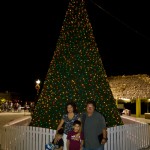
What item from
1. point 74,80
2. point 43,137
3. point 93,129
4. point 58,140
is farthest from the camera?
point 74,80

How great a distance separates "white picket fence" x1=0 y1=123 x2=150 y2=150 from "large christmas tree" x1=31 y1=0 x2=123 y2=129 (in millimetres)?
513

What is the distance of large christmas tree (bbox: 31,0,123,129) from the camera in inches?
382

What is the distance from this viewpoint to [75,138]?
6.30 metres

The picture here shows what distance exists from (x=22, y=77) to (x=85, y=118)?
69112 millimetres

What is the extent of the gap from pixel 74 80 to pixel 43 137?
205 centimetres

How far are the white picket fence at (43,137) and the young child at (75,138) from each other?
2.41 m

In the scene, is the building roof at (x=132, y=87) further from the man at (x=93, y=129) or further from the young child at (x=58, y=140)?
the man at (x=93, y=129)

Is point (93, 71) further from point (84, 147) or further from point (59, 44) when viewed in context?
point (84, 147)

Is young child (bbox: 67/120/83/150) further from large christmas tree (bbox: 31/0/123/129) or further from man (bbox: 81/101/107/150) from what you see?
large christmas tree (bbox: 31/0/123/129)

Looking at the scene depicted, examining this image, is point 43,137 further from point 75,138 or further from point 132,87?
point 132,87

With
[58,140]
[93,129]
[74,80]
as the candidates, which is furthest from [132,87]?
[93,129]

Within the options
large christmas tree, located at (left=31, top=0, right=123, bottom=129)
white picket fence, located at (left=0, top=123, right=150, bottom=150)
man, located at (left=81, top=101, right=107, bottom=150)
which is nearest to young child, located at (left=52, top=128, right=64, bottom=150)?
man, located at (left=81, top=101, right=107, bottom=150)

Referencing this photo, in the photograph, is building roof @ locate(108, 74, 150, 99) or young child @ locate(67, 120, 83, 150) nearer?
young child @ locate(67, 120, 83, 150)

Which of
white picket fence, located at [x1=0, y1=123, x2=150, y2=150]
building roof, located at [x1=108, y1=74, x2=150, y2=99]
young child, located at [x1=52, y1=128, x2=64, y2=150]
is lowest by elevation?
white picket fence, located at [x1=0, y1=123, x2=150, y2=150]
